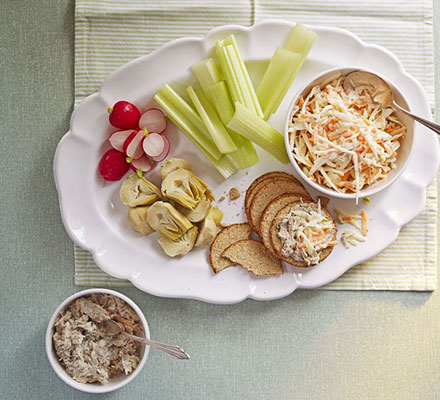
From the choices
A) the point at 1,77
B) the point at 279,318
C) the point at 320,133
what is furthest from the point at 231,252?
the point at 1,77

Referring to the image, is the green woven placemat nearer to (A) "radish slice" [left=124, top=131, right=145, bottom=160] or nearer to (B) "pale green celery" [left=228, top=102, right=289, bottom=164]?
(A) "radish slice" [left=124, top=131, right=145, bottom=160]

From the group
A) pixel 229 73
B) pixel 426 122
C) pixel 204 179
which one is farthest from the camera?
pixel 204 179

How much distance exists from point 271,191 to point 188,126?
37 cm

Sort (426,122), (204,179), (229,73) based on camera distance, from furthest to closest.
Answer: (204,179), (229,73), (426,122)

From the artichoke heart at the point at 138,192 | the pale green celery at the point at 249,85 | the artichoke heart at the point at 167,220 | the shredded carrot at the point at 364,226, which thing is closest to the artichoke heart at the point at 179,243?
the artichoke heart at the point at 167,220

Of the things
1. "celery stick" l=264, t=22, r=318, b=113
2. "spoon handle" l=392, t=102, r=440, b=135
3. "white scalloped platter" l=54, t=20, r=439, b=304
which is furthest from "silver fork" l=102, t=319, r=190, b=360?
"spoon handle" l=392, t=102, r=440, b=135

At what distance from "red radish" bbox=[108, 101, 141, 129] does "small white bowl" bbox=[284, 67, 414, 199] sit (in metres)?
0.52

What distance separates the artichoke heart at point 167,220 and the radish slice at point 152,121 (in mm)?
266

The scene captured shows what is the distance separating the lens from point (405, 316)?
1997 millimetres

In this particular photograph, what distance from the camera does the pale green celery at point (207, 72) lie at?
1795 millimetres

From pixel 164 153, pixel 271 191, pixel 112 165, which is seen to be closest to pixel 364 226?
pixel 271 191

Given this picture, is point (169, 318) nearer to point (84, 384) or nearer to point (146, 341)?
point (146, 341)

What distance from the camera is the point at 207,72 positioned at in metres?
1.80

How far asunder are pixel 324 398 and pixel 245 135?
3.42 feet
